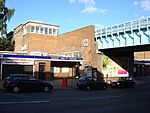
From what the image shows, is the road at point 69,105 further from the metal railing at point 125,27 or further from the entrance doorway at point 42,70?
the entrance doorway at point 42,70

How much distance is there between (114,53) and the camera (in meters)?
45.2

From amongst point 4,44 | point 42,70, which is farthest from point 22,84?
point 4,44

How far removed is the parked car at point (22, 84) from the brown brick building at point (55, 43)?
13.4 metres

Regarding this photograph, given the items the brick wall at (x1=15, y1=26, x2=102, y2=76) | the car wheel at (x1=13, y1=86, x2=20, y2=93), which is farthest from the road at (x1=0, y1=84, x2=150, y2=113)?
the brick wall at (x1=15, y1=26, x2=102, y2=76)

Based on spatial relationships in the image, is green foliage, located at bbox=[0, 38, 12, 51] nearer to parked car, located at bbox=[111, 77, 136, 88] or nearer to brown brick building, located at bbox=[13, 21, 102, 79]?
brown brick building, located at bbox=[13, 21, 102, 79]

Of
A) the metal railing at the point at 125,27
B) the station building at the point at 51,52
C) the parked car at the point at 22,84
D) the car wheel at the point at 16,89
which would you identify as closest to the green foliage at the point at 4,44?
the station building at the point at 51,52

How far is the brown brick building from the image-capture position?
43.5m

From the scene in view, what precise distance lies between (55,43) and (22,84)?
32716 mm

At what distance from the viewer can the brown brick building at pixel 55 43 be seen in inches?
1713

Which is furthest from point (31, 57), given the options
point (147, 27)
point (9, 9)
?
point (147, 27)

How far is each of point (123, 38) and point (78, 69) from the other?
11.9 meters

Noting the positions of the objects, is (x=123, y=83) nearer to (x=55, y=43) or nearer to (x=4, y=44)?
(x=55, y=43)

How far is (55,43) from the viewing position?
191ft

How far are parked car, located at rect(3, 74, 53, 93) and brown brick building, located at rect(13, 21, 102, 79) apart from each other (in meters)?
13.4
